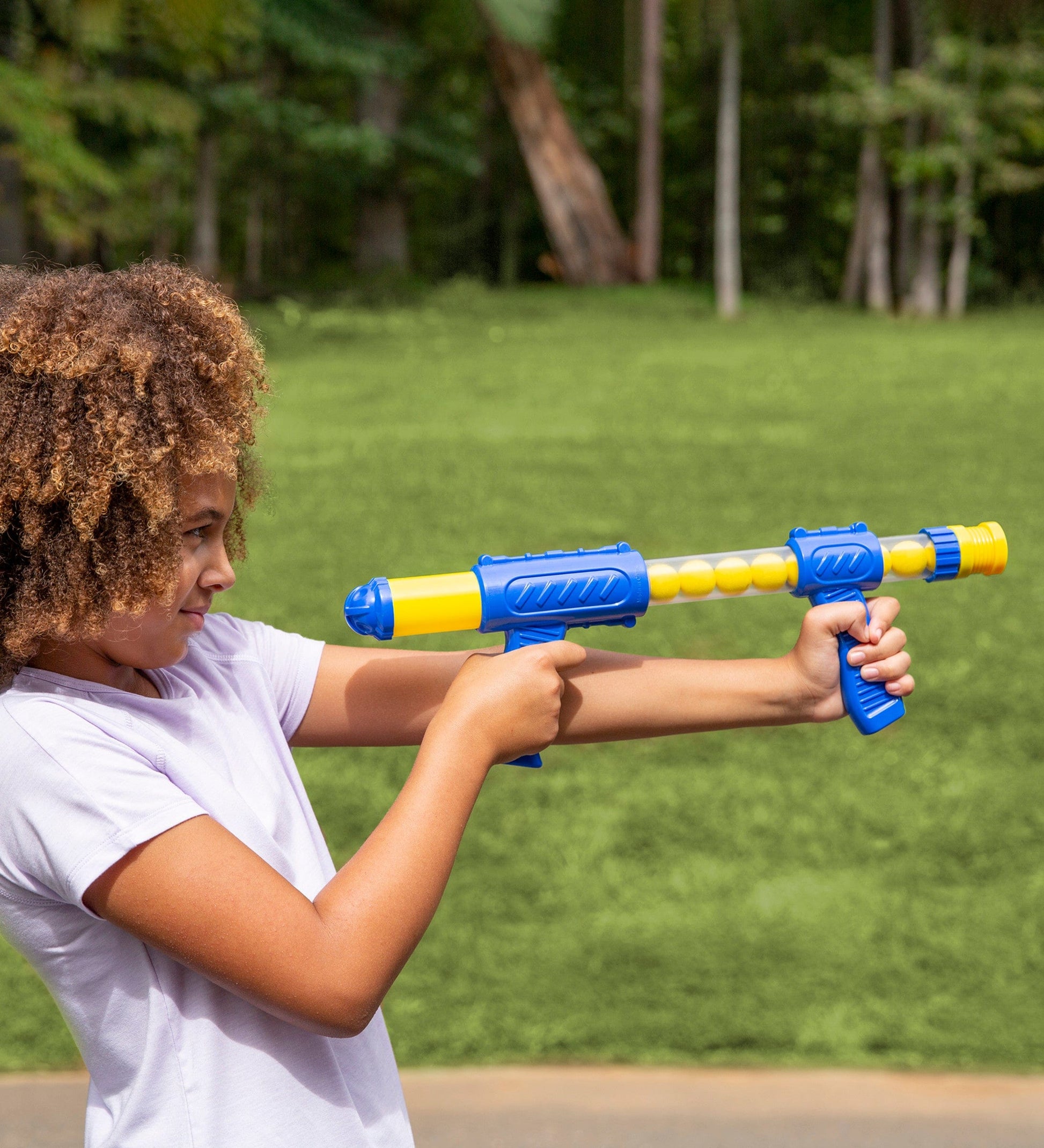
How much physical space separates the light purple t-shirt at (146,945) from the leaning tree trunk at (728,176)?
1330 centimetres

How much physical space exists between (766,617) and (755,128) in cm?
1875

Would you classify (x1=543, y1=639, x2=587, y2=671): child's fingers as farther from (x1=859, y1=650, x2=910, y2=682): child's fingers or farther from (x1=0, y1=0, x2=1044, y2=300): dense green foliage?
(x1=0, y1=0, x2=1044, y2=300): dense green foliage

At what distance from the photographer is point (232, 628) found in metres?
1.41

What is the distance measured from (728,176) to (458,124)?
7025mm

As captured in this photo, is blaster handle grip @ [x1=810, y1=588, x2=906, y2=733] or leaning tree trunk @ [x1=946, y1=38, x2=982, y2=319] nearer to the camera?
blaster handle grip @ [x1=810, y1=588, x2=906, y2=733]

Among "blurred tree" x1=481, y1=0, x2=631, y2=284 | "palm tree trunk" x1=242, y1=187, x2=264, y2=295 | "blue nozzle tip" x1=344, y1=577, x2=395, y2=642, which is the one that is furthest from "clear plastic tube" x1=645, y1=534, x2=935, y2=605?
"palm tree trunk" x1=242, y1=187, x2=264, y2=295

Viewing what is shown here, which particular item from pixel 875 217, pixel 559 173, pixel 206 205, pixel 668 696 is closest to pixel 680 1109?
pixel 668 696

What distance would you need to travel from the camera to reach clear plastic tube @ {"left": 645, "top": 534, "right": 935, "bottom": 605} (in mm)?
1312

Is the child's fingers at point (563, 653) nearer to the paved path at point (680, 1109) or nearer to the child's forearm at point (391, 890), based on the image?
the child's forearm at point (391, 890)

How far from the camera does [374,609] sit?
1.20 metres

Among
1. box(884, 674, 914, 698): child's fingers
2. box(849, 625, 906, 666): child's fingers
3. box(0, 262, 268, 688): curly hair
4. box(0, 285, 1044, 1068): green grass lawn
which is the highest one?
box(0, 262, 268, 688): curly hair

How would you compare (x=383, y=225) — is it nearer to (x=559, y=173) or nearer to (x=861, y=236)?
(x=559, y=173)

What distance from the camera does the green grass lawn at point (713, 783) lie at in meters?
2.85

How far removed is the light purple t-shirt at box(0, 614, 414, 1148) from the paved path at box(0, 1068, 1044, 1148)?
1279mm
